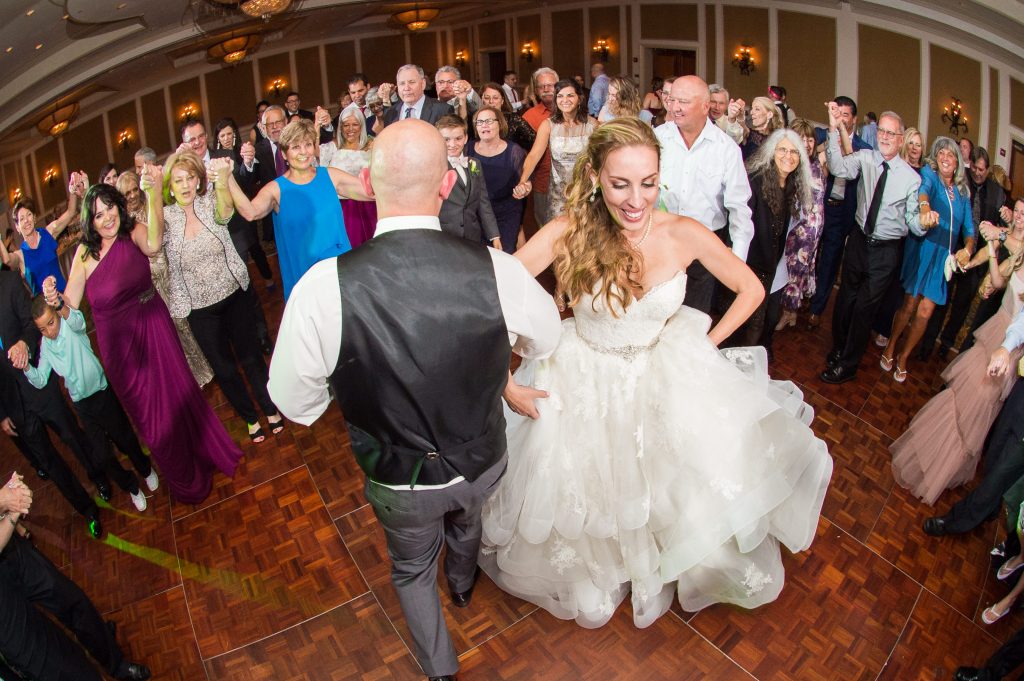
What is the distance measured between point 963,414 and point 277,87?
474 inches

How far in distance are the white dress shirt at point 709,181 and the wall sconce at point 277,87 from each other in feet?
33.8

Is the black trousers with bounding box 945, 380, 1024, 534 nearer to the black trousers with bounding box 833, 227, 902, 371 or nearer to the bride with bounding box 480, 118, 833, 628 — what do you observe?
the bride with bounding box 480, 118, 833, 628

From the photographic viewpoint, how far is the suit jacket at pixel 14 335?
111 inches

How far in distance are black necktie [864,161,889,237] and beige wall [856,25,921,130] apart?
4.56 m

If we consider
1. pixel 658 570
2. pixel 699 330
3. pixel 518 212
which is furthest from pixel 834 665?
pixel 518 212

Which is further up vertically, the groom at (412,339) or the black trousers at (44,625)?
the groom at (412,339)

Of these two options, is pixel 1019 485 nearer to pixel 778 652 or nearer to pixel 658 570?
pixel 778 652

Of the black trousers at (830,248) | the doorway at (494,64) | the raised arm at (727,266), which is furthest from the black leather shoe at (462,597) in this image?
the doorway at (494,64)

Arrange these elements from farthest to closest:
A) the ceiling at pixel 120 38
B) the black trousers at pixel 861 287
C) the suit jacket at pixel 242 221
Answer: the ceiling at pixel 120 38 < the suit jacket at pixel 242 221 < the black trousers at pixel 861 287

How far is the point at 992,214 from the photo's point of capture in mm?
3932

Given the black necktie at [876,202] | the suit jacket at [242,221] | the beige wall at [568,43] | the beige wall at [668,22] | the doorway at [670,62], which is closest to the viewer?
the black necktie at [876,202]

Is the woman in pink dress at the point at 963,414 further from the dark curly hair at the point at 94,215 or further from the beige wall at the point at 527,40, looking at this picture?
the beige wall at the point at 527,40

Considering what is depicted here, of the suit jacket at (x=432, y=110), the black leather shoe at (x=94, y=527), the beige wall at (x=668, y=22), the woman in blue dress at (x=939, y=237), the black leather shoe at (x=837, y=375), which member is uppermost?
the beige wall at (x=668, y=22)

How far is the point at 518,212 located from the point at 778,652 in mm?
3266
